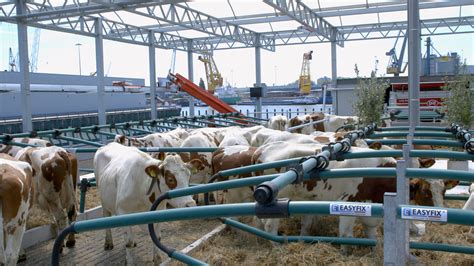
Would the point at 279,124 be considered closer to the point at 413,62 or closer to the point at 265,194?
the point at 413,62

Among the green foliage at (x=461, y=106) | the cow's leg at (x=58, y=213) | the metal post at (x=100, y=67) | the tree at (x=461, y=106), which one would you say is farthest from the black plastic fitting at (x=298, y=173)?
the metal post at (x=100, y=67)

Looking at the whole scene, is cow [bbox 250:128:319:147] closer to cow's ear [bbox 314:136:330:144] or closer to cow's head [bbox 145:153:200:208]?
cow's ear [bbox 314:136:330:144]

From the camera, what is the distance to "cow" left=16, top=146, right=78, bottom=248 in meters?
7.01

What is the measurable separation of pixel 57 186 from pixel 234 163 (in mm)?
2609

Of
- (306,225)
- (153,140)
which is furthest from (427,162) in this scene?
(153,140)

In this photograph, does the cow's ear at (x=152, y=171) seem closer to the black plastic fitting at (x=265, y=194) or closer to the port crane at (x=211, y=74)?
the black plastic fitting at (x=265, y=194)

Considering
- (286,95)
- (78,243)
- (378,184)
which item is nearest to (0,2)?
(78,243)

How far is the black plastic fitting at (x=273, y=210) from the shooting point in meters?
2.21

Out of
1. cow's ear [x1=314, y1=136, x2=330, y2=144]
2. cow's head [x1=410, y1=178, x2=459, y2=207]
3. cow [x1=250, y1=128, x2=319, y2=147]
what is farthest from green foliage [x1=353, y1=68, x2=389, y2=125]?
cow's head [x1=410, y1=178, x2=459, y2=207]

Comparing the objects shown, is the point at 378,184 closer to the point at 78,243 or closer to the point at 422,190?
the point at 422,190

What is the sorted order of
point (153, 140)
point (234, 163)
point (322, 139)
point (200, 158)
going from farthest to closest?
1. point (153, 140)
2. point (200, 158)
3. point (322, 139)
4. point (234, 163)

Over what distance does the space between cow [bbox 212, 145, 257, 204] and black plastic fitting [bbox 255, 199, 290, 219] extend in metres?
4.53

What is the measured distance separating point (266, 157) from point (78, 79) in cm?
3236

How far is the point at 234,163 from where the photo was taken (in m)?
7.06
